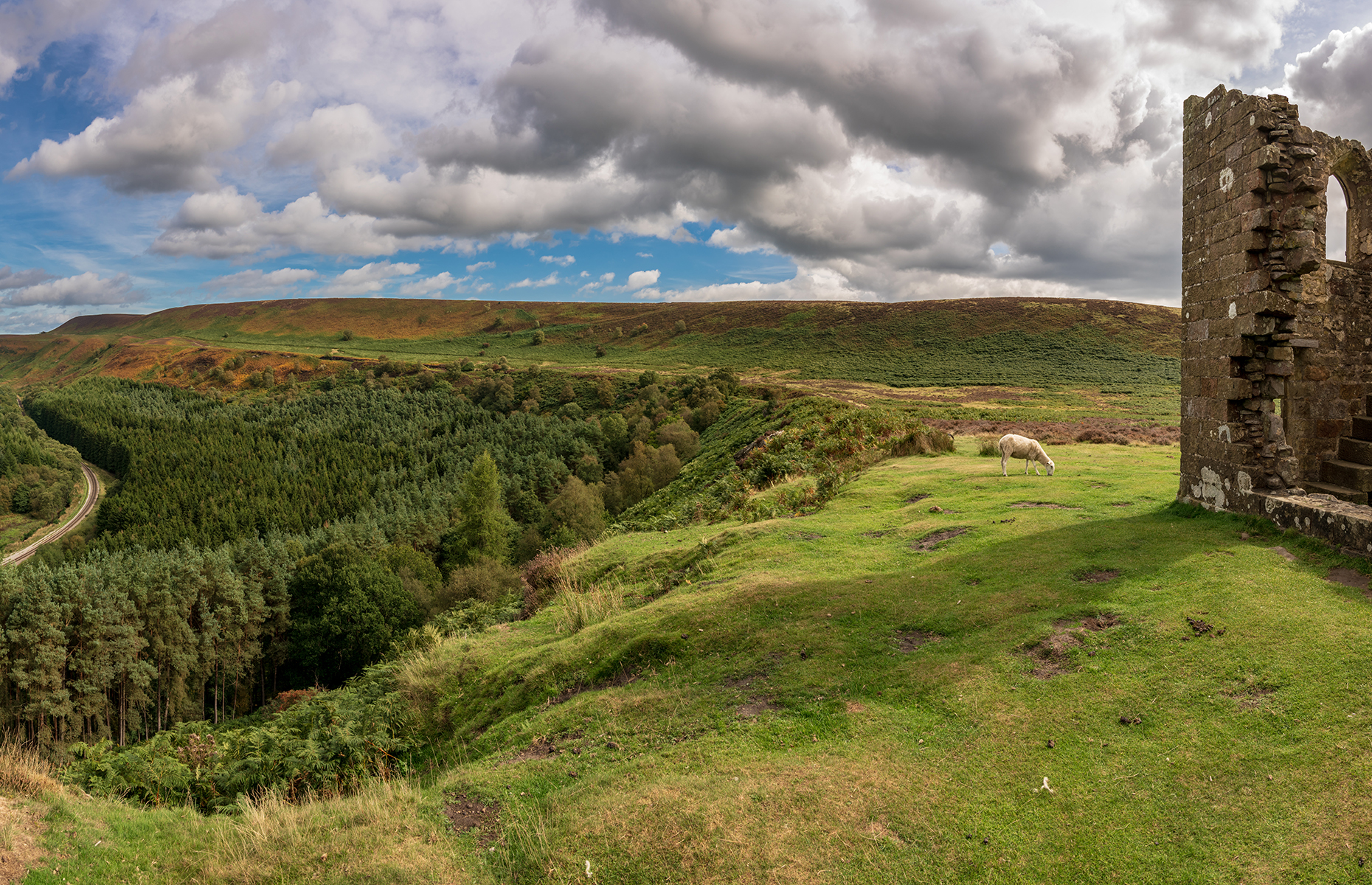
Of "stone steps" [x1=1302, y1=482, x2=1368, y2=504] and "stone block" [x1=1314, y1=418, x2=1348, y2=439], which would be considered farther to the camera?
"stone block" [x1=1314, y1=418, x2=1348, y2=439]

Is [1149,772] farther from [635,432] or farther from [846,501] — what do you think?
[635,432]

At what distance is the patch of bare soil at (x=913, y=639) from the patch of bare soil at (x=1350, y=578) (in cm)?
535

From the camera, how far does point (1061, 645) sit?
855 cm

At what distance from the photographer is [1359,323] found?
15148mm

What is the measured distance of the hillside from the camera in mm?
126750

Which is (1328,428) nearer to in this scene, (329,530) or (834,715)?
(834,715)

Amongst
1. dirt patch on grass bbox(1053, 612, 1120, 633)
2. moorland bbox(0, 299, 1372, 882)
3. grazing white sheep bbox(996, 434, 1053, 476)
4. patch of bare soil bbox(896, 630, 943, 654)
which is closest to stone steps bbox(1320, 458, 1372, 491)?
moorland bbox(0, 299, 1372, 882)

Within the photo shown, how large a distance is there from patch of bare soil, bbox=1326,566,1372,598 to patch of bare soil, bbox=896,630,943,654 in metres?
5.35

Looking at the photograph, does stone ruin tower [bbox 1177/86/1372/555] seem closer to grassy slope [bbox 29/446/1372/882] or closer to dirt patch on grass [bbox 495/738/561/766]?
grassy slope [bbox 29/446/1372/882]

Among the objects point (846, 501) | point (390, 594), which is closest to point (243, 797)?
point (846, 501)

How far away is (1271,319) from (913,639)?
9711 millimetres

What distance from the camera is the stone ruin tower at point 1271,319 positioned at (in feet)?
39.2

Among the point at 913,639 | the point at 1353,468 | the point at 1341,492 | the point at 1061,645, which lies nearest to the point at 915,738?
the point at 913,639

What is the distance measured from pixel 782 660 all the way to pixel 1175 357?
499ft
